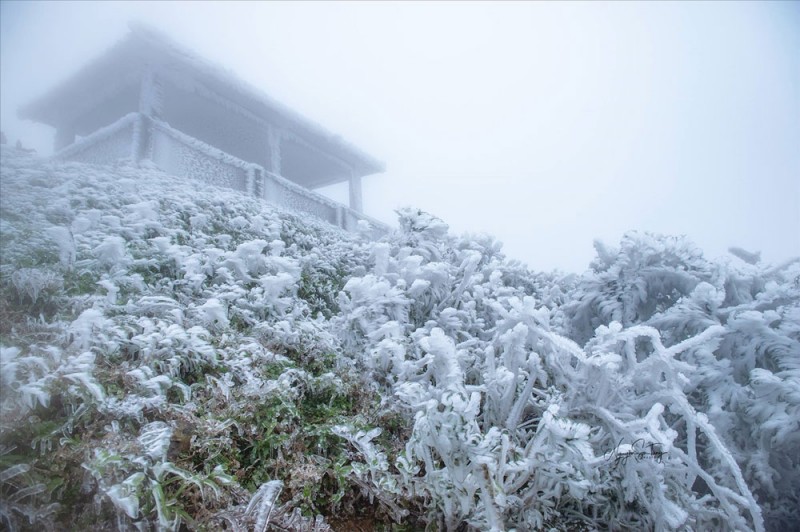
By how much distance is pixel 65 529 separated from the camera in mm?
2043

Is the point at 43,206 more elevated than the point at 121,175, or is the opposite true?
the point at 121,175

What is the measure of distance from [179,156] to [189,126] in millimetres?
6703

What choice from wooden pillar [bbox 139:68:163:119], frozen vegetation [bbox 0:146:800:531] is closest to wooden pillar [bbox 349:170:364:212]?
wooden pillar [bbox 139:68:163:119]

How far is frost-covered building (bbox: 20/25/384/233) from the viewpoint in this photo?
10.2 m

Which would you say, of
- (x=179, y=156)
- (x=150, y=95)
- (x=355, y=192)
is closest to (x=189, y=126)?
(x=150, y=95)

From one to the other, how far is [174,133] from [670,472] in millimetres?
10850

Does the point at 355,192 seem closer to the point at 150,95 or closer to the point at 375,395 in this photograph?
the point at 150,95

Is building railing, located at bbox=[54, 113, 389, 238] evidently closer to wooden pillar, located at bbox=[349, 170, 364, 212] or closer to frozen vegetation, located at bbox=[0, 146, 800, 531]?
wooden pillar, located at bbox=[349, 170, 364, 212]

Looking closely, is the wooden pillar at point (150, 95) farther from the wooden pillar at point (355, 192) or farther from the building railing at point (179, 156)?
the wooden pillar at point (355, 192)

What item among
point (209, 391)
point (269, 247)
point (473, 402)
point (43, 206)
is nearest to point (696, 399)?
point (473, 402)

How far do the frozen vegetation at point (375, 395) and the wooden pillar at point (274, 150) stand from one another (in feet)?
29.3

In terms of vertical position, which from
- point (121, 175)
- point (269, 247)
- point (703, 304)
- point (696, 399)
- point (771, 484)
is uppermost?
point (121, 175)

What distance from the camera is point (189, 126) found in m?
15.8

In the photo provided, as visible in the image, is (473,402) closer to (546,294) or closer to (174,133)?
(546,294)
